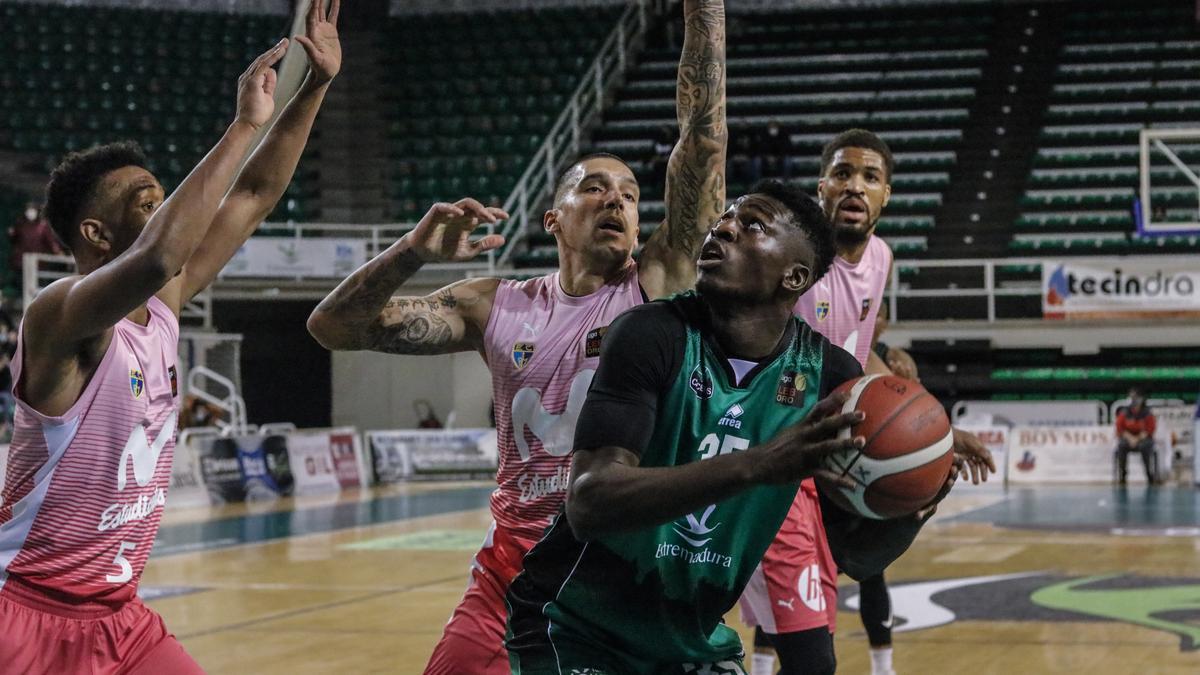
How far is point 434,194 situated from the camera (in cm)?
2658

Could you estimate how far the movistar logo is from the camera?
879 cm

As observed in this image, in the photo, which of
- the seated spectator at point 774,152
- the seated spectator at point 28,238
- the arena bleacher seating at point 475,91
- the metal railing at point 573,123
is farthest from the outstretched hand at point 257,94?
the arena bleacher seating at point 475,91

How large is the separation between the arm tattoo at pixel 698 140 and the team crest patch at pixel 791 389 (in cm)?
116

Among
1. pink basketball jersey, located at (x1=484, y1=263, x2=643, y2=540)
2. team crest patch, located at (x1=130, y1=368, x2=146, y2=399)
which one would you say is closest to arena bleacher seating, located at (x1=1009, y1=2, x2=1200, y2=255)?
pink basketball jersey, located at (x1=484, y1=263, x2=643, y2=540)

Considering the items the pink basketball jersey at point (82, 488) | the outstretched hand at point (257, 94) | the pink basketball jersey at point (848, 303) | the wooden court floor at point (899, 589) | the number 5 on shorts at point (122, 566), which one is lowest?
the wooden court floor at point (899, 589)

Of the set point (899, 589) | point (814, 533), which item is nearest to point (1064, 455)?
point (899, 589)

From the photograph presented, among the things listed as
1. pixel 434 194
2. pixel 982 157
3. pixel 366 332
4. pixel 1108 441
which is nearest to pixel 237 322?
pixel 434 194

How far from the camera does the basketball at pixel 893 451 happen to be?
2.82 metres

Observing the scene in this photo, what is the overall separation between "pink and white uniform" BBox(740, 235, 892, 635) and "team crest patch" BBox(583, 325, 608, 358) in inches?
42.5

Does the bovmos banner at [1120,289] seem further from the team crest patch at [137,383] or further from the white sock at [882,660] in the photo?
the team crest patch at [137,383]

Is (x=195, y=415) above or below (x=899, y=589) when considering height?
above

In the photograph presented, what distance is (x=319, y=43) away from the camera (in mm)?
3945

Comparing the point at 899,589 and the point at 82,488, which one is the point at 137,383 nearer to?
the point at 82,488

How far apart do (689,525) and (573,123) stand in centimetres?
2277
